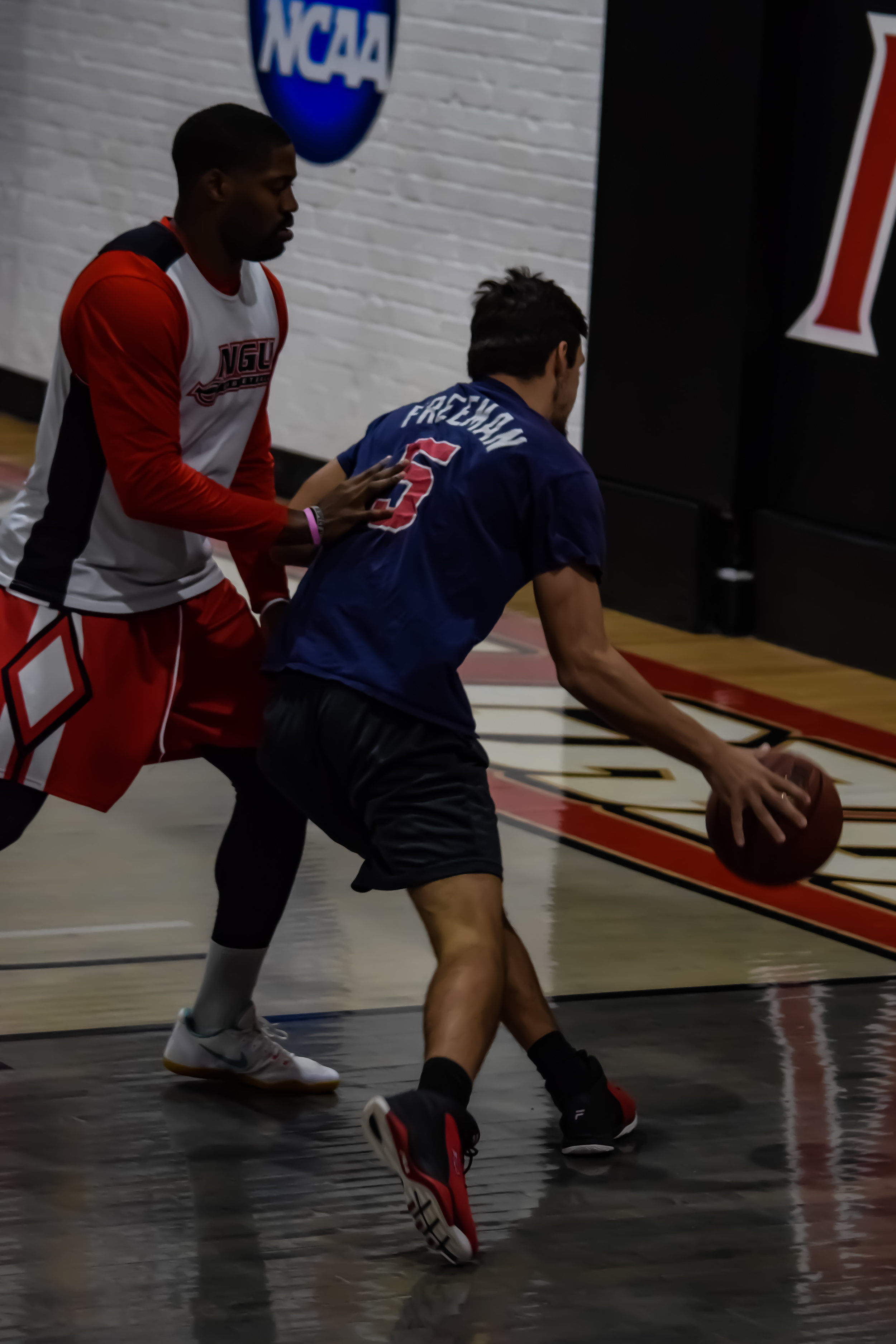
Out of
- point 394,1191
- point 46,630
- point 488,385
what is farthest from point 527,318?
point 394,1191

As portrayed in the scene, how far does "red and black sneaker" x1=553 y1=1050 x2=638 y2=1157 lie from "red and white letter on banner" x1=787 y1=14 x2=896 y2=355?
4.50 meters

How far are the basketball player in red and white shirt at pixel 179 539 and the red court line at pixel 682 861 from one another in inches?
56.0

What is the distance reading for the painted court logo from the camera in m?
3.85

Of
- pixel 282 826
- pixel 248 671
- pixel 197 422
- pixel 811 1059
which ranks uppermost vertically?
pixel 197 422

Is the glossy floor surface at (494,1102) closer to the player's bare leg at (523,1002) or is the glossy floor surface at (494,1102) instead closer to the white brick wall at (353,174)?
the player's bare leg at (523,1002)

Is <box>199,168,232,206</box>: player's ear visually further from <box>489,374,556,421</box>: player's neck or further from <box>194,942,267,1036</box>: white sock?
<box>194,942,267,1036</box>: white sock

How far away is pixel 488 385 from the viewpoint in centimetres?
380

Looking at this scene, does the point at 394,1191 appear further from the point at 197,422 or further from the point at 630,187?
the point at 630,187

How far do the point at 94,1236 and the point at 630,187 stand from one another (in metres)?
5.83

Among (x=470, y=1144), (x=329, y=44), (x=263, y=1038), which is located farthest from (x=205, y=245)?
(x=329, y=44)

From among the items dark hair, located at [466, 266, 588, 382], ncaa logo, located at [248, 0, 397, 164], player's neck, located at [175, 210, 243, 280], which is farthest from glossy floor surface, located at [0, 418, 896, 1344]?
ncaa logo, located at [248, 0, 397, 164]

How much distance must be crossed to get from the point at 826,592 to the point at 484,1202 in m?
4.80

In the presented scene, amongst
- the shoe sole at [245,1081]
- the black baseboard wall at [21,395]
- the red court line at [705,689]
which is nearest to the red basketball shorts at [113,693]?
the shoe sole at [245,1081]

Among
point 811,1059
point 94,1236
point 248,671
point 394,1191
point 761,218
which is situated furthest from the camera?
point 761,218
